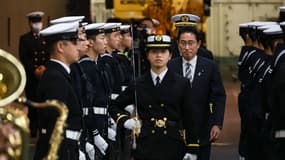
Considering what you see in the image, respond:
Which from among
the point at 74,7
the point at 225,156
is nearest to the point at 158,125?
the point at 225,156

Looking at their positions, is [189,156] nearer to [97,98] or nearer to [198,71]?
[198,71]

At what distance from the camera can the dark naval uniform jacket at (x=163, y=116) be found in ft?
27.4

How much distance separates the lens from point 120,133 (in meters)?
9.88

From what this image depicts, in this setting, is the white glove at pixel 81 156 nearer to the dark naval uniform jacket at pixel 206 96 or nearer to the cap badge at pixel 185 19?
Answer: the dark naval uniform jacket at pixel 206 96

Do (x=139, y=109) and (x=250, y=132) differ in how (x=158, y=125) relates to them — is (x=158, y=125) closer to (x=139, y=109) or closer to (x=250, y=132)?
(x=139, y=109)

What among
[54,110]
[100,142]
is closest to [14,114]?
[54,110]

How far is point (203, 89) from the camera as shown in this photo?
959 cm

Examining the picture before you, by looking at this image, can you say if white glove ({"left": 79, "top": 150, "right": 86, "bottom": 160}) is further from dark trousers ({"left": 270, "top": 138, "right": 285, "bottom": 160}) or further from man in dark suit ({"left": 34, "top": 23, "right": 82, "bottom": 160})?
dark trousers ({"left": 270, "top": 138, "right": 285, "bottom": 160})

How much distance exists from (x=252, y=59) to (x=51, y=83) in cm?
497

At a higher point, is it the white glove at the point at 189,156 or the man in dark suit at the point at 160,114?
the man in dark suit at the point at 160,114

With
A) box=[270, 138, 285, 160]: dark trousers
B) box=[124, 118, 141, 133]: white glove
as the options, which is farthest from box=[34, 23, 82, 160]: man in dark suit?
box=[270, 138, 285, 160]: dark trousers

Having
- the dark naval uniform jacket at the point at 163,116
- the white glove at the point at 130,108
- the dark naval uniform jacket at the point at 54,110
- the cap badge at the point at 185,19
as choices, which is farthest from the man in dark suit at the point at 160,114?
the cap badge at the point at 185,19

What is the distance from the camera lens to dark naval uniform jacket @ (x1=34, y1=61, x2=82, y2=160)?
6.96 metres

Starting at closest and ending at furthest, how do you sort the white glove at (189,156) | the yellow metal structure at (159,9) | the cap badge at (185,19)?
the white glove at (189,156), the cap badge at (185,19), the yellow metal structure at (159,9)
